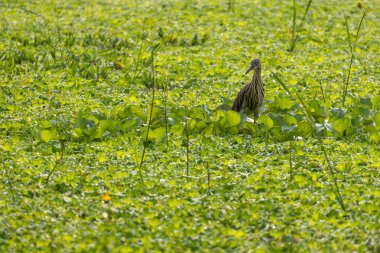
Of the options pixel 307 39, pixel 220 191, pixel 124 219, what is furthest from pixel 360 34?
pixel 124 219

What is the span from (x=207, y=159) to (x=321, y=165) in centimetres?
86

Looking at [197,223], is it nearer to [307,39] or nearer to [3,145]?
[3,145]

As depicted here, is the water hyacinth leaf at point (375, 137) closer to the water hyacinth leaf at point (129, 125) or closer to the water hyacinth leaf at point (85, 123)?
the water hyacinth leaf at point (129, 125)

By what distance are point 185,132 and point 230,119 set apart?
40 centimetres

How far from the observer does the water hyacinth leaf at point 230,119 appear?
6832mm

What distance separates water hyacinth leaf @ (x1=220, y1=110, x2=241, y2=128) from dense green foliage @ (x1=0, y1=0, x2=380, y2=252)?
0.02m

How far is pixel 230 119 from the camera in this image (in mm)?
6832

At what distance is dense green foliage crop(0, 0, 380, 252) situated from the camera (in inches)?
197

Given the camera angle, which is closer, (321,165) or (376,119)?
(321,165)

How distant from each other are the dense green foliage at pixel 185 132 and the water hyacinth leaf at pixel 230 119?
2cm

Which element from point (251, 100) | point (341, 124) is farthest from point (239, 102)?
point (341, 124)

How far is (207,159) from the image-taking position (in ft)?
20.3

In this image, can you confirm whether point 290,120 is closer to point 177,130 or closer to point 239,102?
point 239,102

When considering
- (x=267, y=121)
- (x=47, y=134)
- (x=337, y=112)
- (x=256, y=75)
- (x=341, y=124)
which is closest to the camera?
(x=47, y=134)
